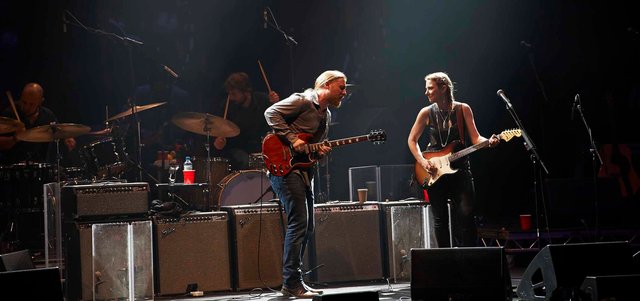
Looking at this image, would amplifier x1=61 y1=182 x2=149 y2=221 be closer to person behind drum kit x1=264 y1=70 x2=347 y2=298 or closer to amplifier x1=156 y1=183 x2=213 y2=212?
amplifier x1=156 y1=183 x2=213 y2=212

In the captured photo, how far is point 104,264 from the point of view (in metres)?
6.92

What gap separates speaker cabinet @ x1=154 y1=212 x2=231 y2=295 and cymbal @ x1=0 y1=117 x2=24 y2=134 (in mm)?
3164

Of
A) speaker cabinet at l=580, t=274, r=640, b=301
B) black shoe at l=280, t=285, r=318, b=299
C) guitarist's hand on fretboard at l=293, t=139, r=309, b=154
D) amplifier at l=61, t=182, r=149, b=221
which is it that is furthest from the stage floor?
speaker cabinet at l=580, t=274, r=640, b=301

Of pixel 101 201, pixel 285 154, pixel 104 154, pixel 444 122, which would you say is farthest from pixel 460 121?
pixel 104 154

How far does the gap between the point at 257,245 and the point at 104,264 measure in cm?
150

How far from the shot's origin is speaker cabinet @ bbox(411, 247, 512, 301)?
5539 mm

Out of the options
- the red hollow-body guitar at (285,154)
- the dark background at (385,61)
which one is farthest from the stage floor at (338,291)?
the dark background at (385,61)

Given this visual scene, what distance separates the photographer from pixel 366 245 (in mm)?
8086

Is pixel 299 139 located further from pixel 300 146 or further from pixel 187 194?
pixel 187 194

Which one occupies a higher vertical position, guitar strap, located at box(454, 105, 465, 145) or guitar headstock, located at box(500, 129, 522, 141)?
guitar strap, located at box(454, 105, 465, 145)

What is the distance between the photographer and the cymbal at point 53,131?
350 inches

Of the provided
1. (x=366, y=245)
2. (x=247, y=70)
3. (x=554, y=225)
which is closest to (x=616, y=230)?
(x=554, y=225)

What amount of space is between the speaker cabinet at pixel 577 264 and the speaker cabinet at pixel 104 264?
355 centimetres

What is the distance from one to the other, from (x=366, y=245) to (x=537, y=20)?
208 inches
